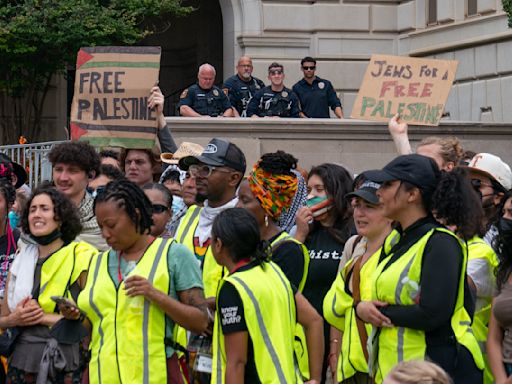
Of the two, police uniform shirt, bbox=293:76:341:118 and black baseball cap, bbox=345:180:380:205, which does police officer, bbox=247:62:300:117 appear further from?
black baseball cap, bbox=345:180:380:205

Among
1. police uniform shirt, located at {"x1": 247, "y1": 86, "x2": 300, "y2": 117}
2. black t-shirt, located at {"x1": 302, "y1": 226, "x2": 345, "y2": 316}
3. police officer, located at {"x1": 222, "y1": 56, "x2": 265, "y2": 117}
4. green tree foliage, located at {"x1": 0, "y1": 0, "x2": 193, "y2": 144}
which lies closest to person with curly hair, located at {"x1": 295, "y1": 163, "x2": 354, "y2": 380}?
black t-shirt, located at {"x1": 302, "y1": 226, "x2": 345, "y2": 316}

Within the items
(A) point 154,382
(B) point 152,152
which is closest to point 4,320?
(A) point 154,382

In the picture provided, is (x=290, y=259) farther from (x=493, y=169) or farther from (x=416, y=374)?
(x=416, y=374)

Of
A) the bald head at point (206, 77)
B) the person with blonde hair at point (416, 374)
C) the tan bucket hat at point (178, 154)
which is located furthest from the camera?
the bald head at point (206, 77)

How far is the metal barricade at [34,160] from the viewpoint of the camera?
1611 cm

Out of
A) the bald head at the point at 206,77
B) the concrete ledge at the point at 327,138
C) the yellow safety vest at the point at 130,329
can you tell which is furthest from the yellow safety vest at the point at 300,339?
the bald head at the point at 206,77

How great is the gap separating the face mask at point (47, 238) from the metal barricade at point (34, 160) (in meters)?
8.15

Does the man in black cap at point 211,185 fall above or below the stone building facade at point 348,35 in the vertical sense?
below

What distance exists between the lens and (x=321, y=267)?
26.8 feet

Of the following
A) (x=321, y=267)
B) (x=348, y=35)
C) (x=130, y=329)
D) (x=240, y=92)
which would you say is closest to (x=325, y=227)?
(x=321, y=267)

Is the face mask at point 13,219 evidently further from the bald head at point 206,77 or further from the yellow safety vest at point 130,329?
the bald head at point 206,77

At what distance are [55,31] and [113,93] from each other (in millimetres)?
12822

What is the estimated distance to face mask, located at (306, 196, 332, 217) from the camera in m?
8.38

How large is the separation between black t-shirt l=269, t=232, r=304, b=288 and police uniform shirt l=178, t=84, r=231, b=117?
409 inches
